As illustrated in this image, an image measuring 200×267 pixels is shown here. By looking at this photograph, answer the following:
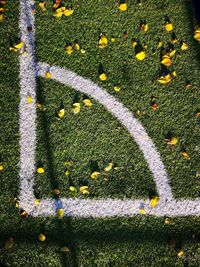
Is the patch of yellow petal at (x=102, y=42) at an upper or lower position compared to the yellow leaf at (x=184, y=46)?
upper

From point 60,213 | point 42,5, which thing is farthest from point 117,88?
point 60,213

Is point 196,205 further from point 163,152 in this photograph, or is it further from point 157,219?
point 163,152

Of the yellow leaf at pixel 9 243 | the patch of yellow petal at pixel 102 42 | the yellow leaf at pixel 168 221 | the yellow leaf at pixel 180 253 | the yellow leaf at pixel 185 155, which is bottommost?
the yellow leaf at pixel 180 253

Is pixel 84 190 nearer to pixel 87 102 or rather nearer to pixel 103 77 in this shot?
pixel 87 102

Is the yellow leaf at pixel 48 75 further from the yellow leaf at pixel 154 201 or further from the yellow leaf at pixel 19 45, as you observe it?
the yellow leaf at pixel 154 201

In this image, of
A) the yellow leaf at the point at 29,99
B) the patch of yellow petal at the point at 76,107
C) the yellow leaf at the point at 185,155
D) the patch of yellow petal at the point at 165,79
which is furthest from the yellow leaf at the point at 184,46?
the yellow leaf at the point at 29,99

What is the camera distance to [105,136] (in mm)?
3914

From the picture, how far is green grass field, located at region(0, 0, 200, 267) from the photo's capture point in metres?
3.78

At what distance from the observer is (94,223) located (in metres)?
3.80

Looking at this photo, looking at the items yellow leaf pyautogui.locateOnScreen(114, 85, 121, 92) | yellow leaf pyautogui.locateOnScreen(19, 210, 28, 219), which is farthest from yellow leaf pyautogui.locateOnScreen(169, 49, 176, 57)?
yellow leaf pyautogui.locateOnScreen(19, 210, 28, 219)

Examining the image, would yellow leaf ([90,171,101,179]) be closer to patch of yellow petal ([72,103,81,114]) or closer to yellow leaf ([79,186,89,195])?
yellow leaf ([79,186,89,195])

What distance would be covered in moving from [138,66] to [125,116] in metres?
0.66

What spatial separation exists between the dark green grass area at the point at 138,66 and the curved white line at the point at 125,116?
67 mm

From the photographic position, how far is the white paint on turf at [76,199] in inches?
150
